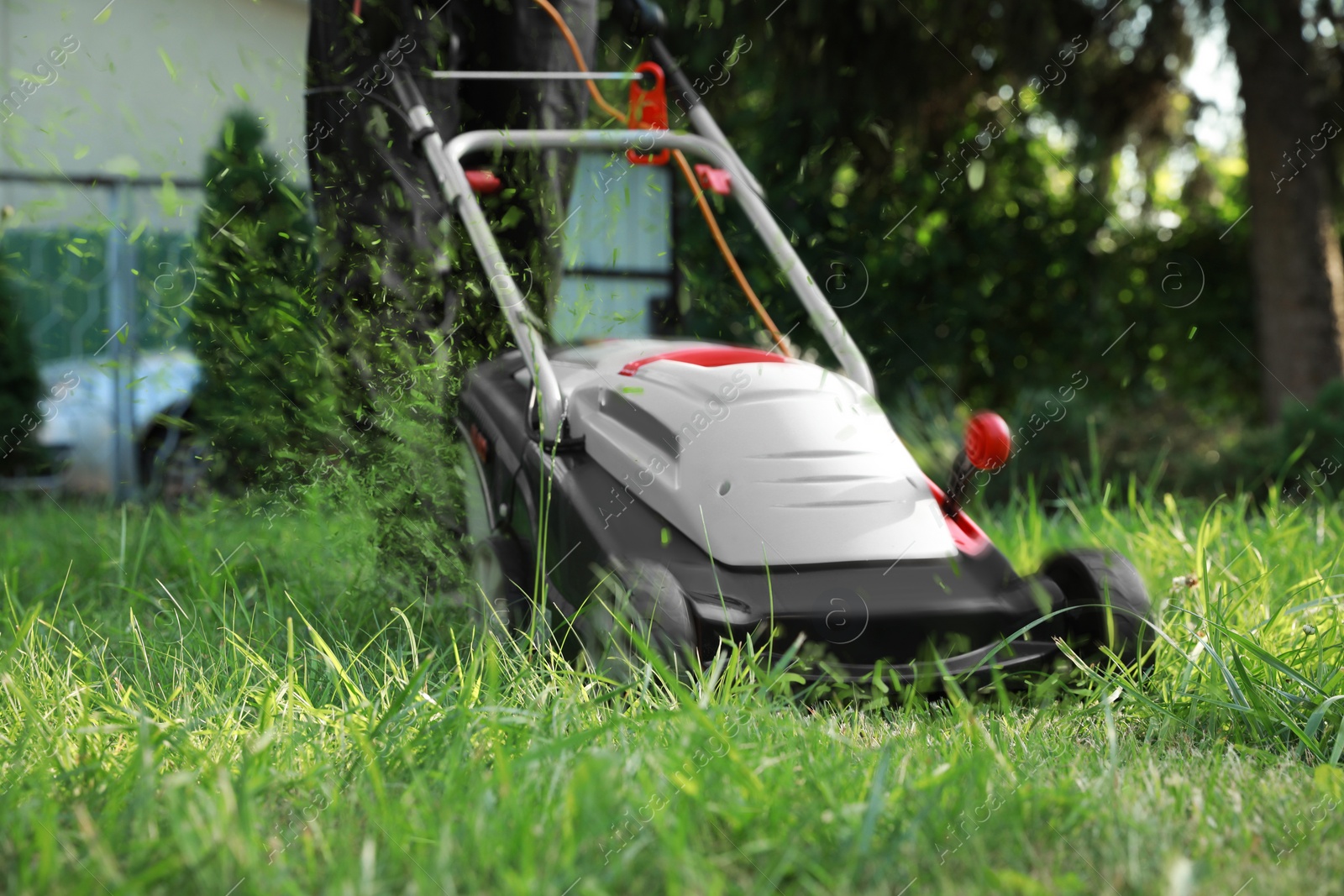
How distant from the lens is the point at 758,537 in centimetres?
185

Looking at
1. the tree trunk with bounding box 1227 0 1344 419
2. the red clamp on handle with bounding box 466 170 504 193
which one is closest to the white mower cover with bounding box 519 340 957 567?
the red clamp on handle with bounding box 466 170 504 193

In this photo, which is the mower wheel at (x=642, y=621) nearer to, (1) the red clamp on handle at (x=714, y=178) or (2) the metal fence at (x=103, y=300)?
(1) the red clamp on handle at (x=714, y=178)

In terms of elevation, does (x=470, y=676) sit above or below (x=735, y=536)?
below

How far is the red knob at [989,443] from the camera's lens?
189 centimetres

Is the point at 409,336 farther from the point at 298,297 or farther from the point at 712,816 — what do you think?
the point at 712,816

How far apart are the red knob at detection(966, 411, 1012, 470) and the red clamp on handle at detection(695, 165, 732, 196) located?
0.84m

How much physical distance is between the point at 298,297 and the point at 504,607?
0.78 meters

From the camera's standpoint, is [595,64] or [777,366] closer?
[777,366]

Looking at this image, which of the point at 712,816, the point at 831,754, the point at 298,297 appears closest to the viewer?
the point at 712,816

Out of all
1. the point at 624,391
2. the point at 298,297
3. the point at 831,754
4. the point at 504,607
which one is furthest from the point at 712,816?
the point at 298,297

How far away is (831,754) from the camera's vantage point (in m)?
1.40

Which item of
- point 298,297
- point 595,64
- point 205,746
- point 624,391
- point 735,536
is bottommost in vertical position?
point 205,746

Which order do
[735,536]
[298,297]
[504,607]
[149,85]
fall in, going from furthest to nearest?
[149,85]
[298,297]
[504,607]
[735,536]

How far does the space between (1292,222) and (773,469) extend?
4.76 metres
